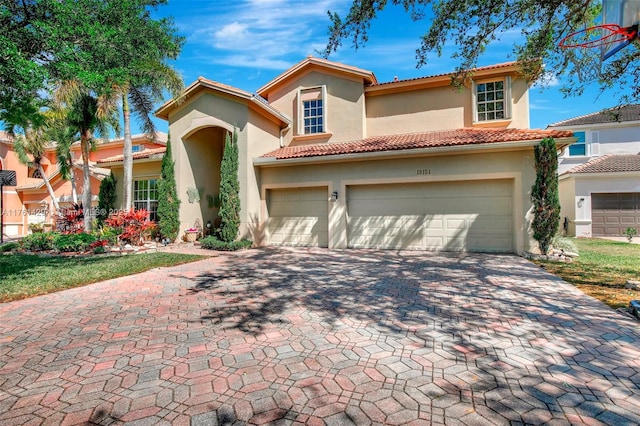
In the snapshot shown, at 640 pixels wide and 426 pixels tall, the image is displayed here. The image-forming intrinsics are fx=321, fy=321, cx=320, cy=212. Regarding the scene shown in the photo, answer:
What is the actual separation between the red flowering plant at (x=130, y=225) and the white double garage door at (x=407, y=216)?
16.3 feet

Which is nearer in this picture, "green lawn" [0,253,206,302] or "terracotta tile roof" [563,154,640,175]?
"green lawn" [0,253,206,302]

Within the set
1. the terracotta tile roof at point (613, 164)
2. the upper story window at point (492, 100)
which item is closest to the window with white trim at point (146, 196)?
the upper story window at point (492, 100)

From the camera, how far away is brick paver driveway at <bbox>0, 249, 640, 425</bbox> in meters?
2.54

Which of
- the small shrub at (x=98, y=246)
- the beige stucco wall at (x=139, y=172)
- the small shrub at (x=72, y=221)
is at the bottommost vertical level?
the small shrub at (x=98, y=246)

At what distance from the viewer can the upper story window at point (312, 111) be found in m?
14.8

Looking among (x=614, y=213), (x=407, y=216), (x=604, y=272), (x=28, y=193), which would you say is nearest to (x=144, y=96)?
(x=407, y=216)

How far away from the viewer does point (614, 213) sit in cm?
1688

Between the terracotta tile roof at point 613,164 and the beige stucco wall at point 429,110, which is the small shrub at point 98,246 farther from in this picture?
the terracotta tile roof at point 613,164

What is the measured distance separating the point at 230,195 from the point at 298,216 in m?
2.83

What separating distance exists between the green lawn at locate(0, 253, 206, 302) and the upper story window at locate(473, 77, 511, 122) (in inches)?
482

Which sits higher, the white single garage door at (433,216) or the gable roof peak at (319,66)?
the gable roof peak at (319,66)

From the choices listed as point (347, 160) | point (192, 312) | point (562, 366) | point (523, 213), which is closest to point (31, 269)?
point (192, 312)

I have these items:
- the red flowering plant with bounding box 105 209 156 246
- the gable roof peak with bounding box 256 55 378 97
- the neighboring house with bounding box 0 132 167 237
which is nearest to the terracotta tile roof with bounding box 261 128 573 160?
the gable roof peak with bounding box 256 55 378 97

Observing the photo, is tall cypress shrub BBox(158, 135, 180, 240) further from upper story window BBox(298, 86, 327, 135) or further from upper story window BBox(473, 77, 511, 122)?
upper story window BBox(473, 77, 511, 122)
